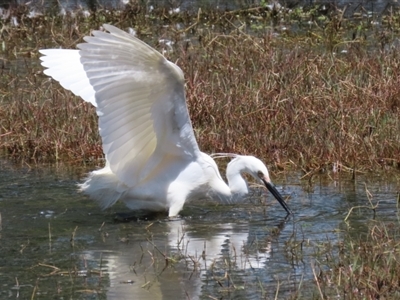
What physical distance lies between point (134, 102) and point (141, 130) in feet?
0.90

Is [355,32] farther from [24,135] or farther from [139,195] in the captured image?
[139,195]

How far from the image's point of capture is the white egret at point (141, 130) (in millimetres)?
6477

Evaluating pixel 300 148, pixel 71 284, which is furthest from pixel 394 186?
pixel 71 284

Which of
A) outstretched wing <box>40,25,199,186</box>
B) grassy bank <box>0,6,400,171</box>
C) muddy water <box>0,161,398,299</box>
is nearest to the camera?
muddy water <box>0,161,398,299</box>

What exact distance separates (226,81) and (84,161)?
1.95 meters

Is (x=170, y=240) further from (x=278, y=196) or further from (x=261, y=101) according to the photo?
(x=261, y=101)

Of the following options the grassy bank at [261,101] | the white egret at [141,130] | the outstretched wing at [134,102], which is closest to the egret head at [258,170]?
the white egret at [141,130]

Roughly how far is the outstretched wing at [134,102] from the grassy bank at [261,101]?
1420 millimetres

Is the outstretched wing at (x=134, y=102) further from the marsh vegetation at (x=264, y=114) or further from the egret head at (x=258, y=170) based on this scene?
the marsh vegetation at (x=264, y=114)

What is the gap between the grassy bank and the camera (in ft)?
27.5

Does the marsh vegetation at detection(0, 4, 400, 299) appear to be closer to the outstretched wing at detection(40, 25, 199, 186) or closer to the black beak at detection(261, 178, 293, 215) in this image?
the black beak at detection(261, 178, 293, 215)

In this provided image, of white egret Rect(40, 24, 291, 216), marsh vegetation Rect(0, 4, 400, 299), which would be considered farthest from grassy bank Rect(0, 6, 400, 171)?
white egret Rect(40, 24, 291, 216)

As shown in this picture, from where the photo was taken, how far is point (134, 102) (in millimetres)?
6727

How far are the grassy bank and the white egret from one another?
113 centimetres
